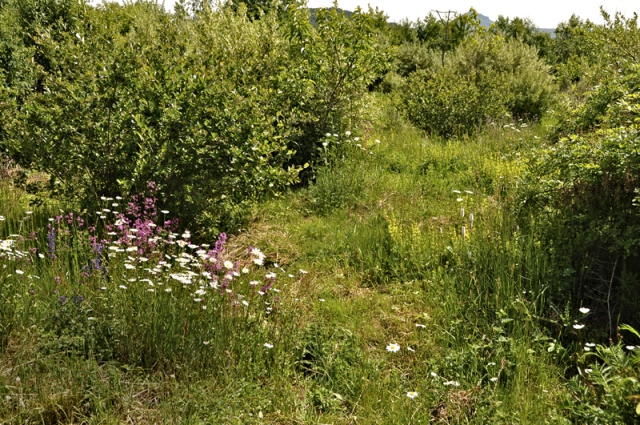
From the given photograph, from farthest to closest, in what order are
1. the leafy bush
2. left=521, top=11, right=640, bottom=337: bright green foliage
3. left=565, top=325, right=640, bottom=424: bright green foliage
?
the leafy bush, left=521, top=11, right=640, bottom=337: bright green foliage, left=565, top=325, right=640, bottom=424: bright green foliage

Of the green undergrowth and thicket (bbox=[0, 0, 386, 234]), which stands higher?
thicket (bbox=[0, 0, 386, 234])

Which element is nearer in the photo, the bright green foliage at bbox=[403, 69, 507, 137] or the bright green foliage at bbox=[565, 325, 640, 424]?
the bright green foliage at bbox=[565, 325, 640, 424]

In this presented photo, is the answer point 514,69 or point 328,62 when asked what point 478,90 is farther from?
point 514,69

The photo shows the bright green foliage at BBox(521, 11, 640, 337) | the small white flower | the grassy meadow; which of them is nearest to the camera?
the grassy meadow

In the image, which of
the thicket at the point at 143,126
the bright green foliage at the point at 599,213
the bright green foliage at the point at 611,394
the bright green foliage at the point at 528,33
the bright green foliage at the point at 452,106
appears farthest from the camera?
the bright green foliage at the point at 528,33

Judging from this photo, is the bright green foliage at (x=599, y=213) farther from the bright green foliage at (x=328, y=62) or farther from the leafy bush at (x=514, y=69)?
the leafy bush at (x=514, y=69)

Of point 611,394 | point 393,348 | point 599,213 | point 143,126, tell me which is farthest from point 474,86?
point 611,394

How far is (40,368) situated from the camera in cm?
283

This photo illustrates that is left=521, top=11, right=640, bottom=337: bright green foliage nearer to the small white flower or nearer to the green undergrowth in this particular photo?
the green undergrowth

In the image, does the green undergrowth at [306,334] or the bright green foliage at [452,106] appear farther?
the bright green foliage at [452,106]

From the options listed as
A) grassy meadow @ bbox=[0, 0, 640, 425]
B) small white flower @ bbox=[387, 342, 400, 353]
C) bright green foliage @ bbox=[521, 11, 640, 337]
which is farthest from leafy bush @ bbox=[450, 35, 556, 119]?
small white flower @ bbox=[387, 342, 400, 353]

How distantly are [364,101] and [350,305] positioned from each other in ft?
14.4

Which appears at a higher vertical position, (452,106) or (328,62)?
(328,62)

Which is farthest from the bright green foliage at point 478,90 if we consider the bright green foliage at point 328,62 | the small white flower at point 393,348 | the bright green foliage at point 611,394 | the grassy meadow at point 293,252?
the bright green foliage at point 611,394
